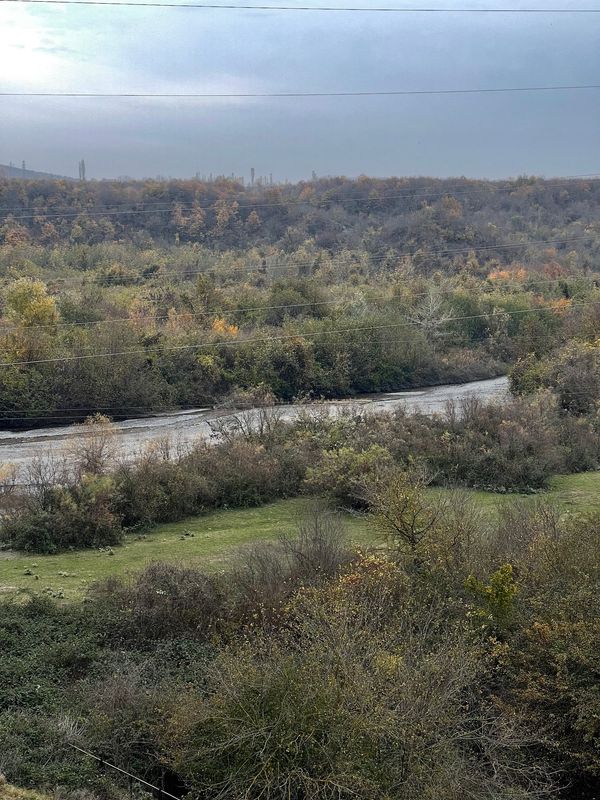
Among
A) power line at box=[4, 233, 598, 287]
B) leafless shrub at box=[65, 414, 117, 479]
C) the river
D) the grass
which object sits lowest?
the grass

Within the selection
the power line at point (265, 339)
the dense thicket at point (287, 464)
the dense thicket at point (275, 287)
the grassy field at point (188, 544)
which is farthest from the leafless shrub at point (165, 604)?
the power line at point (265, 339)

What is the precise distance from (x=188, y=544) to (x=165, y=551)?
926 mm

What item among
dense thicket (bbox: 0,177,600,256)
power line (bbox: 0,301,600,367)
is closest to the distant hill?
dense thicket (bbox: 0,177,600,256)

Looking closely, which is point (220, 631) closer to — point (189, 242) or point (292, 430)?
point (292, 430)

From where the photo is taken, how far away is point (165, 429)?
37844 mm

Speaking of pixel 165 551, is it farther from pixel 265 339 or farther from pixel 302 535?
pixel 265 339

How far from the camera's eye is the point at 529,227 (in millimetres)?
92312

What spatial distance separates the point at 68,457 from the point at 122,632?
44.3 feet

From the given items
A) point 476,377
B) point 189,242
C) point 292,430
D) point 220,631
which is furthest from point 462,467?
point 189,242

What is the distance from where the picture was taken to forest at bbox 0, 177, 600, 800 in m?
10.0

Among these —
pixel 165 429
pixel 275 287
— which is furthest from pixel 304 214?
pixel 165 429

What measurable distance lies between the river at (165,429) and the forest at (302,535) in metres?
0.76

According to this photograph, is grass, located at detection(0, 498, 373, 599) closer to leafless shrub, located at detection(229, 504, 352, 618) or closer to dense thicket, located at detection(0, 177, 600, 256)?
leafless shrub, located at detection(229, 504, 352, 618)

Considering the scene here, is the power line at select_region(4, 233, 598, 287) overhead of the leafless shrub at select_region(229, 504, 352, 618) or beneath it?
overhead
